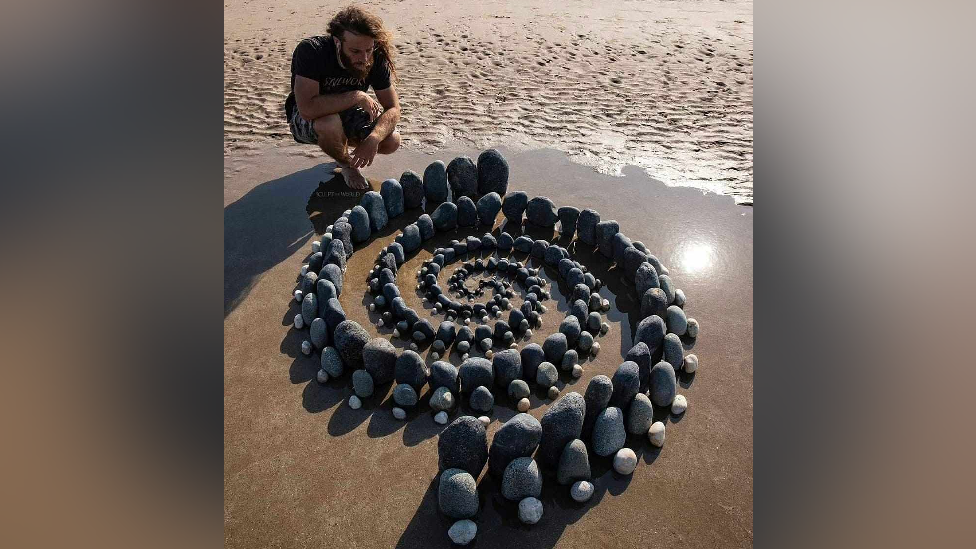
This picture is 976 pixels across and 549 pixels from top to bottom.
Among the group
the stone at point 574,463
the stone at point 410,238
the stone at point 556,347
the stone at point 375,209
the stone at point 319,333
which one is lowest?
the stone at point 574,463

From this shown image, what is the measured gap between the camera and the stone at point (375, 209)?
19.3 feet

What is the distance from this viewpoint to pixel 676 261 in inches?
223

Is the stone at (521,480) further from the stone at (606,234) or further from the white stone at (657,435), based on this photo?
the stone at (606,234)

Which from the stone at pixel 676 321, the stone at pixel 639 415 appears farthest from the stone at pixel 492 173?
the stone at pixel 639 415

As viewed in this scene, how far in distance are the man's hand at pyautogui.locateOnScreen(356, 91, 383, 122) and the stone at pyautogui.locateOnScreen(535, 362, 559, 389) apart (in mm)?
3207

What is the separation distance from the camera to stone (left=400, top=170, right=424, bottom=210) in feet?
20.5

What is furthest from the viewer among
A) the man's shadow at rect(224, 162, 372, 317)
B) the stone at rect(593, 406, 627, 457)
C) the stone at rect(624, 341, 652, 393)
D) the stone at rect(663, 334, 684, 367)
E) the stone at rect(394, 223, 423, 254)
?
the stone at rect(394, 223, 423, 254)

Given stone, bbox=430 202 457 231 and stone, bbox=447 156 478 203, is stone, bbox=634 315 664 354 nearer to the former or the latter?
stone, bbox=430 202 457 231

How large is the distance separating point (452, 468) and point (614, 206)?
3.79m

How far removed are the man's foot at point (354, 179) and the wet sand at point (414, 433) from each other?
57cm

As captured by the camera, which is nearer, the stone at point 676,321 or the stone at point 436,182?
the stone at point 676,321

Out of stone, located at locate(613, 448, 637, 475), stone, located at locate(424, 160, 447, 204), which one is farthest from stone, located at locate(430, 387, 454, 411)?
stone, located at locate(424, 160, 447, 204)
